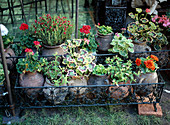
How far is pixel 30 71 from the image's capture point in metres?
2.96

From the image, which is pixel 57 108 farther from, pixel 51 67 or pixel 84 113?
pixel 51 67

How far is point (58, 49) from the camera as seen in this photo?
3.30 m

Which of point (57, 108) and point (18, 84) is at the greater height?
point (18, 84)

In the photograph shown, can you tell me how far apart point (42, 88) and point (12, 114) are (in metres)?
0.65

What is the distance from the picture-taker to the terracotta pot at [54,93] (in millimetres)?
2986

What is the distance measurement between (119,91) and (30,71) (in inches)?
53.7

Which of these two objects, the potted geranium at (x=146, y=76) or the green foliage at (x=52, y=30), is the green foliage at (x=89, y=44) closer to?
the green foliage at (x=52, y=30)

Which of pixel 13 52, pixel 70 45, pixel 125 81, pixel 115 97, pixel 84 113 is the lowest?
pixel 84 113

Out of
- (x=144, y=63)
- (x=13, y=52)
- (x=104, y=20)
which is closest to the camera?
(x=144, y=63)

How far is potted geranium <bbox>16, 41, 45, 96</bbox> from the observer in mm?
2979

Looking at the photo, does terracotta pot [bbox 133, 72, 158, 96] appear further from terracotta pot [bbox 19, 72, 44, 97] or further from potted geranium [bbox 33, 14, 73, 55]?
terracotta pot [bbox 19, 72, 44, 97]

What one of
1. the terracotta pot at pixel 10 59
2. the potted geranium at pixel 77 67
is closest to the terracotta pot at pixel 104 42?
the potted geranium at pixel 77 67

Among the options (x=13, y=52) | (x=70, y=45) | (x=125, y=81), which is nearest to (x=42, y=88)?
(x=70, y=45)

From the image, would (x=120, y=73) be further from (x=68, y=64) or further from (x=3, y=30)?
(x=3, y=30)
